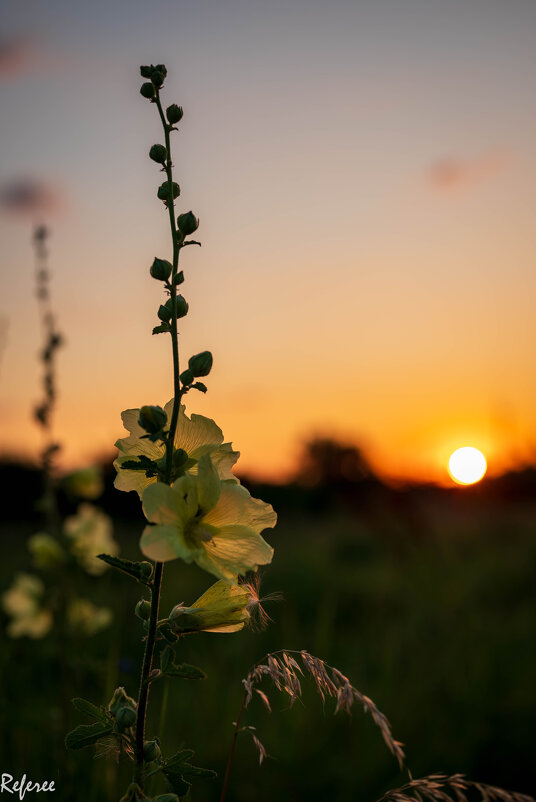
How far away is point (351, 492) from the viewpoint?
44.1 feet

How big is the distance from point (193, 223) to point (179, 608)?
0.68 meters

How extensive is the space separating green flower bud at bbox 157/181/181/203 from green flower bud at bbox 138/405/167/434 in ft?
1.32

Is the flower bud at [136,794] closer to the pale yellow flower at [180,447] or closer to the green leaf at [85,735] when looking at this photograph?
the green leaf at [85,735]

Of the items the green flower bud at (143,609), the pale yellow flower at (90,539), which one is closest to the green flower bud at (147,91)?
the green flower bud at (143,609)

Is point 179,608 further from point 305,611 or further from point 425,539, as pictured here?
point 425,539

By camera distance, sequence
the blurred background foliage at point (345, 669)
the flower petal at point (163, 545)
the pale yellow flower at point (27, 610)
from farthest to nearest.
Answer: the pale yellow flower at point (27, 610)
the blurred background foliage at point (345, 669)
the flower petal at point (163, 545)

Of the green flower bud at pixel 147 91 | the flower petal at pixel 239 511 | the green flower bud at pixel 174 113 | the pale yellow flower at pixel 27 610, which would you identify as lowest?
the pale yellow flower at pixel 27 610

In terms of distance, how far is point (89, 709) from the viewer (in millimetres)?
Result: 1181

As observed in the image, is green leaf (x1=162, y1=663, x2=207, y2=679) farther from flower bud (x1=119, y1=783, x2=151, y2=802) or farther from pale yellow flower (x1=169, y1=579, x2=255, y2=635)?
flower bud (x1=119, y1=783, x2=151, y2=802)

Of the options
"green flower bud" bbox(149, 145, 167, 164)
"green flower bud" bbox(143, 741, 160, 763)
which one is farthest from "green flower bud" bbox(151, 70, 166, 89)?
"green flower bud" bbox(143, 741, 160, 763)

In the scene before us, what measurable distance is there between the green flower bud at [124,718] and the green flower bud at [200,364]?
1.82ft

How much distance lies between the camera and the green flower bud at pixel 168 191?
1.25m

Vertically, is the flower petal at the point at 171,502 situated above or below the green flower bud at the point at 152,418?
below

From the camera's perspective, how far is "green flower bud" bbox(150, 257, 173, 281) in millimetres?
1229
